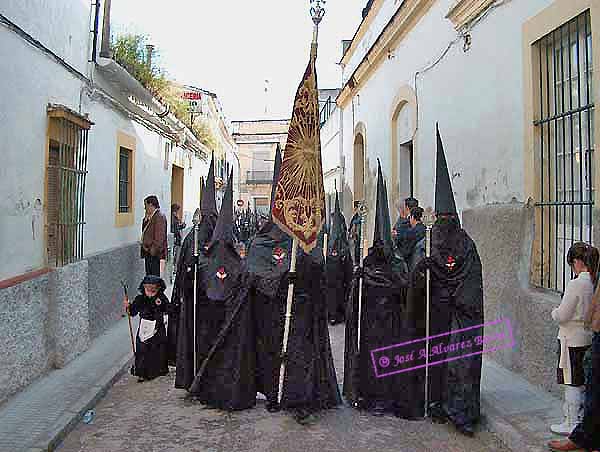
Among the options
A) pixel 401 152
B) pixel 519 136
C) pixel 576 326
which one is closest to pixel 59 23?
pixel 519 136

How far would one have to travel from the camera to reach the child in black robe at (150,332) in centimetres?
682

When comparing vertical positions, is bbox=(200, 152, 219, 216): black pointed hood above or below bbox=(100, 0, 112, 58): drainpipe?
below

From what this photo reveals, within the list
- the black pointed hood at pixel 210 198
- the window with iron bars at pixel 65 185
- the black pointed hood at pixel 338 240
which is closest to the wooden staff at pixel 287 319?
the black pointed hood at pixel 210 198

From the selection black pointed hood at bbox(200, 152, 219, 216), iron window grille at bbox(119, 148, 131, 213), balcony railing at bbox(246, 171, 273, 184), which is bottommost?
black pointed hood at bbox(200, 152, 219, 216)

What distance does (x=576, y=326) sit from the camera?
4613 millimetres

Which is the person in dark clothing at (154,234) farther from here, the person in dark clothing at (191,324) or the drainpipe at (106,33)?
the person in dark clothing at (191,324)

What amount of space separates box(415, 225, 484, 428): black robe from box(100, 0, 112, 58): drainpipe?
5.46 m

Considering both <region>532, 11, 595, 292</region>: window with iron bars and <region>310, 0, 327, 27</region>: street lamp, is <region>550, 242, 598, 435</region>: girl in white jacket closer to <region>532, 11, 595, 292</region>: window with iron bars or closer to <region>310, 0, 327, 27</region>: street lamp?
<region>532, 11, 595, 292</region>: window with iron bars

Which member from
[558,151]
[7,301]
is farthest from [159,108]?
[558,151]

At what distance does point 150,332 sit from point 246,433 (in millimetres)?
2070

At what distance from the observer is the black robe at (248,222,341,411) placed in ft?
18.2

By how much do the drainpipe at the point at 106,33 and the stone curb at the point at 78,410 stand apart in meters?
4.15

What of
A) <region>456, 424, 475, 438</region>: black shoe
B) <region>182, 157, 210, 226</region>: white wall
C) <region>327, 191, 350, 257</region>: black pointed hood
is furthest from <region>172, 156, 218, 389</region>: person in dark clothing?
<region>182, 157, 210, 226</region>: white wall

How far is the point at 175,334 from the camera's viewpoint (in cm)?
688
